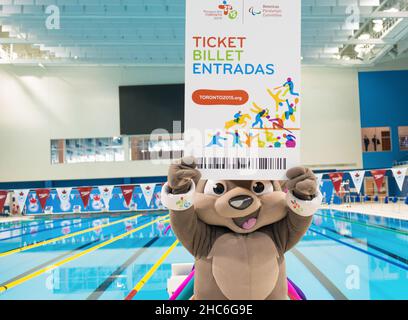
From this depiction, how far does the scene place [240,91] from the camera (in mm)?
1339

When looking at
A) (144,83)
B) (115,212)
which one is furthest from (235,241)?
(144,83)

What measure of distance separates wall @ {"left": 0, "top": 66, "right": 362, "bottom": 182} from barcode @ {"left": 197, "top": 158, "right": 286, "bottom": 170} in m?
18.3

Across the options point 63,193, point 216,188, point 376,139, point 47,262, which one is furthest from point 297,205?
point 376,139

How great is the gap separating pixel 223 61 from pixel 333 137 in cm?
1985

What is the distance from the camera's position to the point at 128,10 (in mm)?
12500

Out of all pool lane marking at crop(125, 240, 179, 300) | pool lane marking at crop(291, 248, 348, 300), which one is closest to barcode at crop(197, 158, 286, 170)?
pool lane marking at crop(291, 248, 348, 300)

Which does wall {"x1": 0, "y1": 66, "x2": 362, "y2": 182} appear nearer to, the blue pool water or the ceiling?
the ceiling

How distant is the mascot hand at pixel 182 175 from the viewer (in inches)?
54.7

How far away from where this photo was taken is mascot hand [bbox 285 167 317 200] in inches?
55.7

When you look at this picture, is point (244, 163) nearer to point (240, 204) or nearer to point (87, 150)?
point (240, 204)

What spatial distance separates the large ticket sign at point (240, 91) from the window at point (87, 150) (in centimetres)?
1884

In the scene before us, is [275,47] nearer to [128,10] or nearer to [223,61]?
[223,61]

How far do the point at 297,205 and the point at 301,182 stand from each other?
18 centimetres

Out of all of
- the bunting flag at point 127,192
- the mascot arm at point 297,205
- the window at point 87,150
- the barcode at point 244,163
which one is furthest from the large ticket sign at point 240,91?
the window at point 87,150
